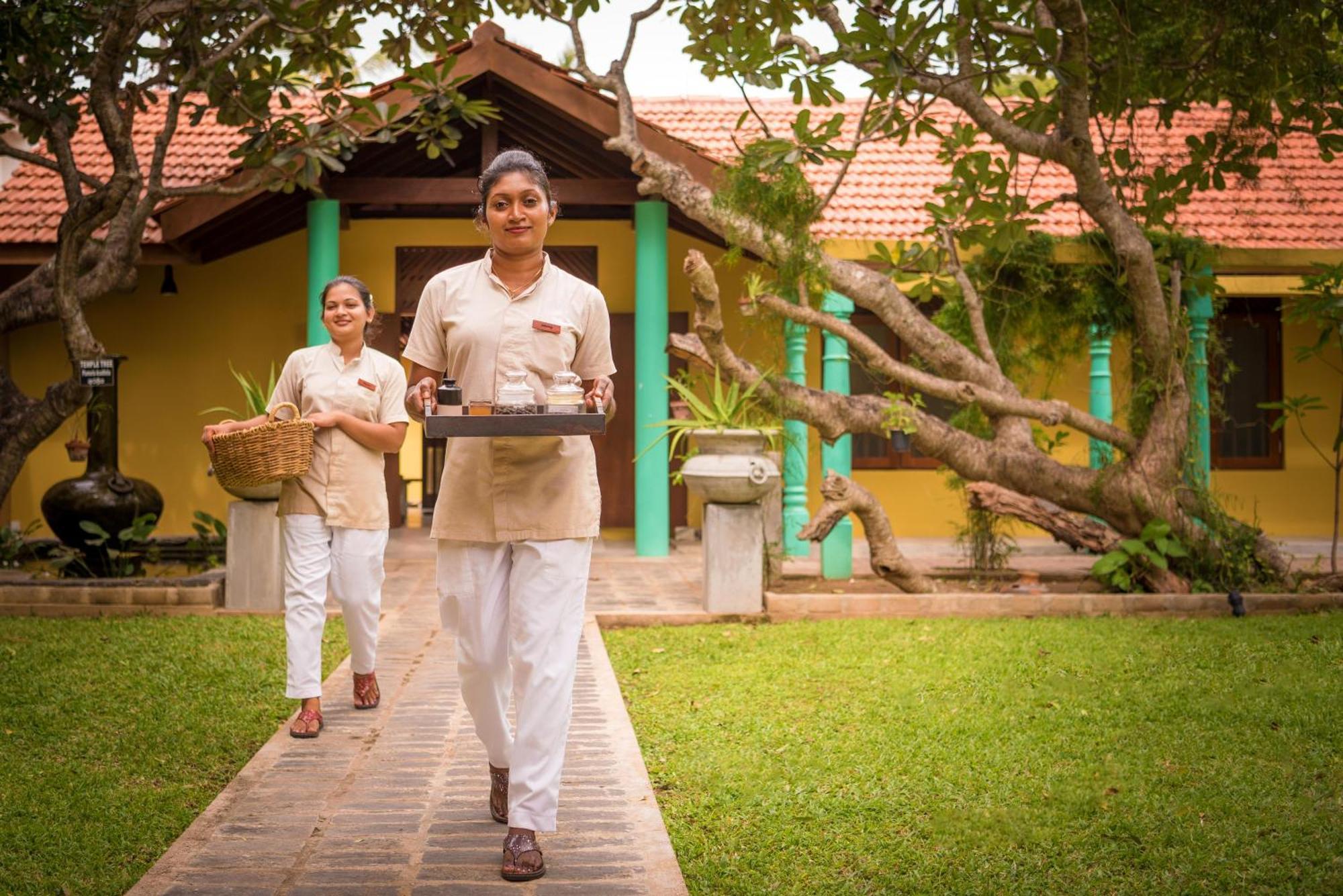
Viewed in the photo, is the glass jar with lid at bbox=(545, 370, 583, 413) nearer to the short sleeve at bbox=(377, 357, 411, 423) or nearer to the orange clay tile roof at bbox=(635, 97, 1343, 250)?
the short sleeve at bbox=(377, 357, 411, 423)

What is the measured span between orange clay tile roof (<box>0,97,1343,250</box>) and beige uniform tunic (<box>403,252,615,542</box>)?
777cm

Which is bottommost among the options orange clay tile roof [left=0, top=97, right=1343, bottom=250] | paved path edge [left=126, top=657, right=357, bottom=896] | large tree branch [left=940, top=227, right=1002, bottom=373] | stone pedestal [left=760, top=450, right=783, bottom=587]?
paved path edge [left=126, top=657, right=357, bottom=896]

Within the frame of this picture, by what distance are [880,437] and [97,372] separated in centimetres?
797

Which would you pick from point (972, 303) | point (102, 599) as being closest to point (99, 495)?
point (102, 599)

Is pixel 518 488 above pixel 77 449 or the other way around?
the other way around

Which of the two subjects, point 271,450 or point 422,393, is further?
point 271,450

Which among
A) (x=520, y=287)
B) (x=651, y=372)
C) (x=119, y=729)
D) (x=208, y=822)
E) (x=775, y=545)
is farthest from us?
(x=651, y=372)

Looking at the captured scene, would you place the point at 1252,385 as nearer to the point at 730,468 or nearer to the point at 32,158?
the point at 730,468

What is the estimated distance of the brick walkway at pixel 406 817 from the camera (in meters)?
3.24

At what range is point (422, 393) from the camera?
3.45 meters

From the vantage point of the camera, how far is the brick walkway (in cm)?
324

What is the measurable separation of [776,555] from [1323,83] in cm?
465

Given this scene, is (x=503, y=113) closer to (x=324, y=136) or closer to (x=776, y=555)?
(x=324, y=136)

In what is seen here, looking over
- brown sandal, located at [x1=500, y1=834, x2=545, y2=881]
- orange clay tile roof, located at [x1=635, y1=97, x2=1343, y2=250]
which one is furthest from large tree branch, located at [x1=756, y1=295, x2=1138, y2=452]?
brown sandal, located at [x1=500, y1=834, x2=545, y2=881]
